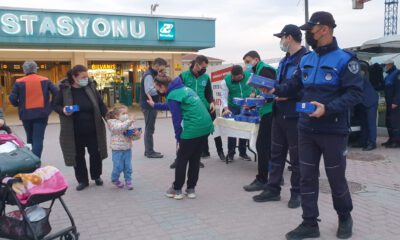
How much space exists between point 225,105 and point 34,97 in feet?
10.7

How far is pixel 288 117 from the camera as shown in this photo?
15.6 ft

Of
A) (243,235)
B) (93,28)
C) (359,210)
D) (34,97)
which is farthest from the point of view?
(93,28)

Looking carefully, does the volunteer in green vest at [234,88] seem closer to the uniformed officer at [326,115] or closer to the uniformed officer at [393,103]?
the uniformed officer at [326,115]

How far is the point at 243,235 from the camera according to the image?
414 cm

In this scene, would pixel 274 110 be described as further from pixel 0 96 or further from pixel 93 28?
pixel 0 96

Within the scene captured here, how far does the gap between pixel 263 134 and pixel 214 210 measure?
1.32 m

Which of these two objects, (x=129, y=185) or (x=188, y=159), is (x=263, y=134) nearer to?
(x=188, y=159)

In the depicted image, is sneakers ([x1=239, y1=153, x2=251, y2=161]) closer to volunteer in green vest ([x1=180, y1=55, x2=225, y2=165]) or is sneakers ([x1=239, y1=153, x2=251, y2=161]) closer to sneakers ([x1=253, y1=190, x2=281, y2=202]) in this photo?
volunteer in green vest ([x1=180, y1=55, x2=225, y2=165])

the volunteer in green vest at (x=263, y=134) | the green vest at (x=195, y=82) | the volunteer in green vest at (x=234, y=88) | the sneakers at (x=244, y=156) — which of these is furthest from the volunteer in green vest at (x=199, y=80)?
the volunteer in green vest at (x=263, y=134)

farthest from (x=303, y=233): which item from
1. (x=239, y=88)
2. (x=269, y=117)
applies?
(x=239, y=88)

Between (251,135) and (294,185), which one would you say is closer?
(294,185)

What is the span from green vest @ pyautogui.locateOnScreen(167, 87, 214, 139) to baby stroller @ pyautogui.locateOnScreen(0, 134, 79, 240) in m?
1.86

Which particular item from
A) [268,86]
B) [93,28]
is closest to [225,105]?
[268,86]

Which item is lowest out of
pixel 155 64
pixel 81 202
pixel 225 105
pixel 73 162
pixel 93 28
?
pixel 81 202
